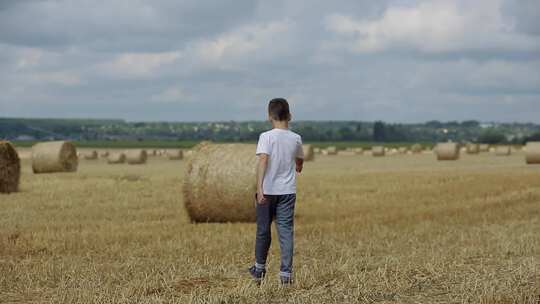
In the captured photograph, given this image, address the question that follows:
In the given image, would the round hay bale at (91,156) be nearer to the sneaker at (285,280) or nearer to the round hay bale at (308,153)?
the round hay bale at (308,153)

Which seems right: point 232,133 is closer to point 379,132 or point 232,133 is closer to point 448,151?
point 379,132

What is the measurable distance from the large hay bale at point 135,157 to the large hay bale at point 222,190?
30416mm

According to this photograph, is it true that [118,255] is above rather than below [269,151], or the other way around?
below

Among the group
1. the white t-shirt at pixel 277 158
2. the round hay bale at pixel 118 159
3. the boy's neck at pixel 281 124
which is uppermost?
the boy's neck at pixel 281 124

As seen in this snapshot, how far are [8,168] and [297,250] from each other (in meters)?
12.9

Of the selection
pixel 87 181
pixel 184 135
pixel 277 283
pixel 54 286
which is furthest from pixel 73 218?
pixel 184 135

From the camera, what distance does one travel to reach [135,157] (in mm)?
46031

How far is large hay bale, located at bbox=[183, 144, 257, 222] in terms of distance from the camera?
15.5m

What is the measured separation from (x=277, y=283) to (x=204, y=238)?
13.7ft

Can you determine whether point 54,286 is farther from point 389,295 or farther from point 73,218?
point 73,218

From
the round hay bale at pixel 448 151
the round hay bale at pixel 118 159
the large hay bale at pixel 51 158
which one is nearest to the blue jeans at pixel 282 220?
the large hay bale at pixel 51 158

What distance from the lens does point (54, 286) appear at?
28.6 ft

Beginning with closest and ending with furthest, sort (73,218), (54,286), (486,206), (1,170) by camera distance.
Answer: (54,286) < (73,218) < (486,206) < (1,170)

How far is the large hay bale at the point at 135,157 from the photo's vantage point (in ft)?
151
